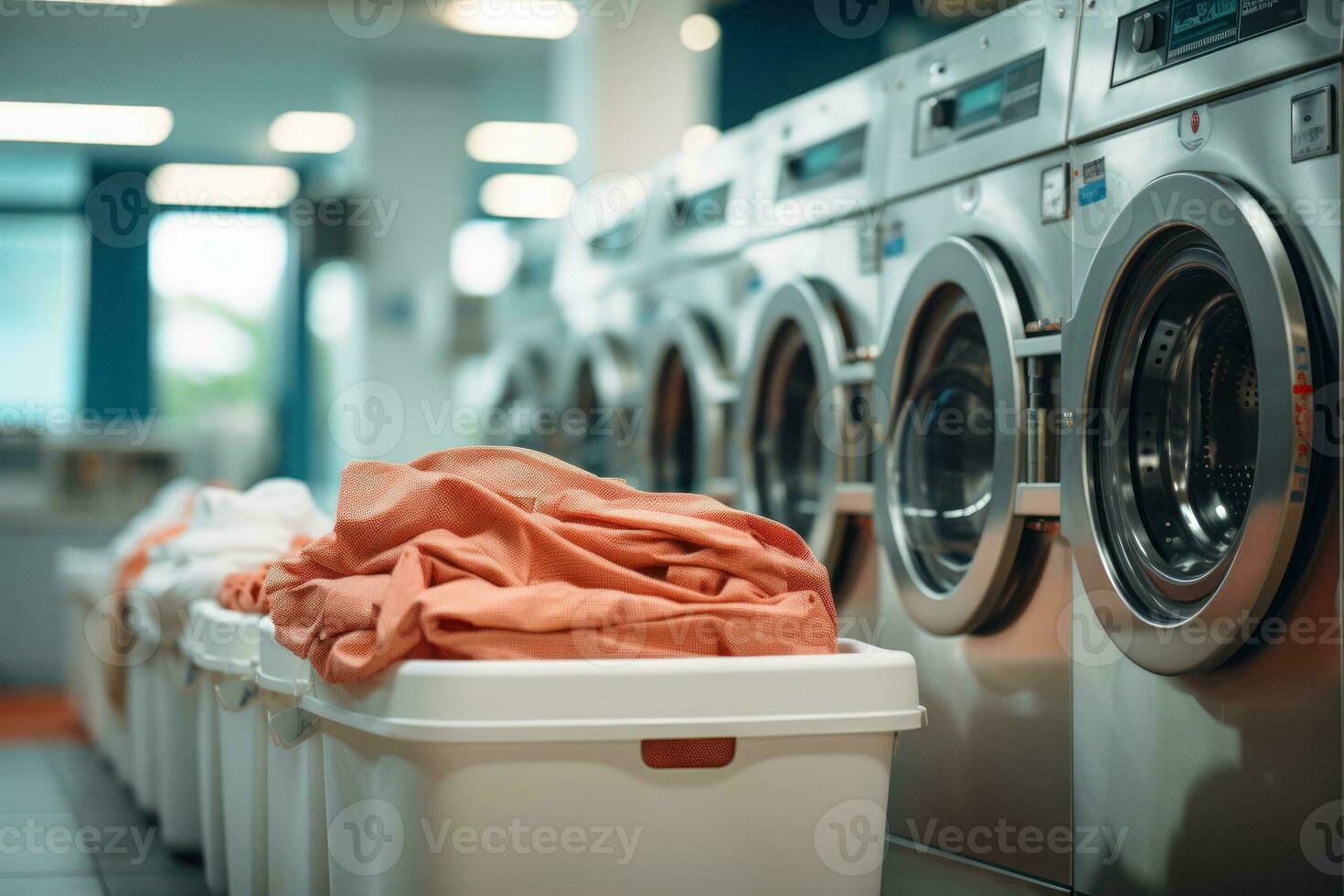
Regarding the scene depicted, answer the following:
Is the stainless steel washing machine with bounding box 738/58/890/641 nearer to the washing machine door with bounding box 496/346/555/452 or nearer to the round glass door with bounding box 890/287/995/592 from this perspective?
the round glass door with bounding box 890/287/995/592

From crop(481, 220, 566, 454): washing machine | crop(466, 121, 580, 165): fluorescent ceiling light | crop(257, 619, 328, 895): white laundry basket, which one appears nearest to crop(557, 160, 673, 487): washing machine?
crop(481, 220, 566, 454): washing machine

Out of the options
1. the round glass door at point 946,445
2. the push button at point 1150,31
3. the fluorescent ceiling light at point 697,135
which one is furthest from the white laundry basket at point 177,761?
the fluorescent ceiling light at point 697,135

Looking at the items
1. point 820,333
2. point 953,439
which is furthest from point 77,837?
point 953,439

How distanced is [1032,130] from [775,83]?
11.5 ft

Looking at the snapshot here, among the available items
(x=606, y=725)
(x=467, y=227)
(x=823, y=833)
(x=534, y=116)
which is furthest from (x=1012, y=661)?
(x=467, y=227)

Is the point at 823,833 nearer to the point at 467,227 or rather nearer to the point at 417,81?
the point at 417,81

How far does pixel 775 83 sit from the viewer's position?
18.8ft

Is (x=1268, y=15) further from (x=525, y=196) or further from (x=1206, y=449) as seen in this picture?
(x=525, y=196)

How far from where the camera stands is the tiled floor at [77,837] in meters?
2.56

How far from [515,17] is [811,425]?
3.67m

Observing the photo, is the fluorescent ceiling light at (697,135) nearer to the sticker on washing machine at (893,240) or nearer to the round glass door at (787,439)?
the round glass door at (787,439)

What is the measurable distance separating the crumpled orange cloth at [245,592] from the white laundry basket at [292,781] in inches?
10.8

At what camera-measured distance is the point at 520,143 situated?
29.7ft

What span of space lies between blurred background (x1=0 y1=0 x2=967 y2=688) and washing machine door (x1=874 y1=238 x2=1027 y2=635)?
2413 millimetres
